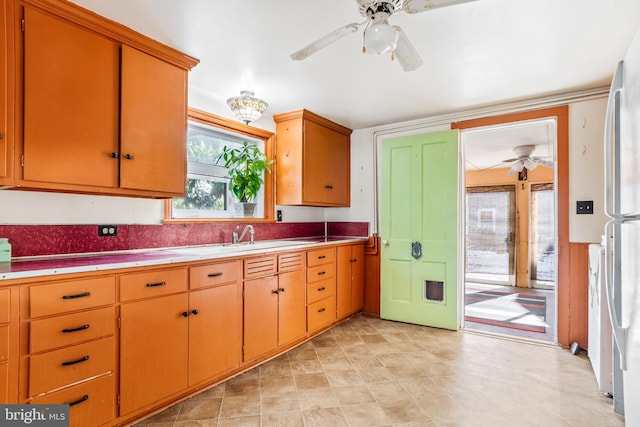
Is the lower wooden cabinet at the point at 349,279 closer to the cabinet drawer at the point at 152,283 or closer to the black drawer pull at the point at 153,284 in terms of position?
the cabinet drawer at the point at 152,283

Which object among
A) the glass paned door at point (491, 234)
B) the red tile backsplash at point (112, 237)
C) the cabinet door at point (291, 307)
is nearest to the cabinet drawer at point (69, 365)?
the red tile backsplash at point (112, 237)

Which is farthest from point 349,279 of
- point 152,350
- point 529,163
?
point 529,163

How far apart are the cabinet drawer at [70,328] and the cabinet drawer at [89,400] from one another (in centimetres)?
23

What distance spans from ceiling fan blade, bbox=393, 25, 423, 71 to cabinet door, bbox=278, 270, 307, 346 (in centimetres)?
190

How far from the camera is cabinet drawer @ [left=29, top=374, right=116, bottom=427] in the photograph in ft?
5.17

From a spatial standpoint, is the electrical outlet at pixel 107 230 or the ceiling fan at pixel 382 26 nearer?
the ceiling fan at pixel 382 26

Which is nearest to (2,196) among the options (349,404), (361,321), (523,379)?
(349,404)

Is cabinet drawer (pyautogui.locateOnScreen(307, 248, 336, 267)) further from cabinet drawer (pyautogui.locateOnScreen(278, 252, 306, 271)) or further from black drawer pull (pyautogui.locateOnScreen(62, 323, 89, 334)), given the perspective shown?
black drawer pull (pyautogui.locateOnScreen(62, 323, 89, 334))

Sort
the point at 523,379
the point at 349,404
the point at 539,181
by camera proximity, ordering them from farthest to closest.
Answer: the point at 539,181
the point at 523,379
the point at 349,404

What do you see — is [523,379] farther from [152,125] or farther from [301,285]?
[152,125]

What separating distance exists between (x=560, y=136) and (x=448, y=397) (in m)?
2.56

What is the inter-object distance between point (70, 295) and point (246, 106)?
1.86 metres

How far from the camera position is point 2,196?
185cm

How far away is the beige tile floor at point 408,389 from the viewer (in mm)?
1962
